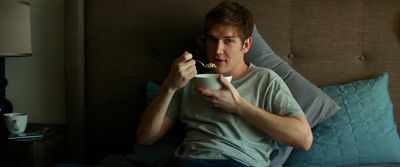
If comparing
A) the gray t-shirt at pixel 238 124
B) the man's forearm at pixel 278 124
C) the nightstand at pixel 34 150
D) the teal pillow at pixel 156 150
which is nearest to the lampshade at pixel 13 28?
the nightstand at pixel 34 150

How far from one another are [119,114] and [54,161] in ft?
1.25

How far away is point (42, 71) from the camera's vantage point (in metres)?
2.30

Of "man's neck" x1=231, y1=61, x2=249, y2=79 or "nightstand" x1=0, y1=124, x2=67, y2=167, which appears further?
"nightstand" x1=0, y1=124, x2=67, y2=167

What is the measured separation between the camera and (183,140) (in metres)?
1.73

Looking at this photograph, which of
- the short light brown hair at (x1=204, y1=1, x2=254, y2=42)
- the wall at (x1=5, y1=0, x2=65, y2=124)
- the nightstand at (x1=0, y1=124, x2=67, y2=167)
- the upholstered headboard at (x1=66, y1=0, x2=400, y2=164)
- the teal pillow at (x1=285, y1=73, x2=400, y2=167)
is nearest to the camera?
the short light brown hair at (x1=204, y1=1, x2=254, y2=42)

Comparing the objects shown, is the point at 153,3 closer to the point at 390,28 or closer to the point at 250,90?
the point at 250,90

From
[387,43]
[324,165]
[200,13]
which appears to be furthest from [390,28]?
[200,13]

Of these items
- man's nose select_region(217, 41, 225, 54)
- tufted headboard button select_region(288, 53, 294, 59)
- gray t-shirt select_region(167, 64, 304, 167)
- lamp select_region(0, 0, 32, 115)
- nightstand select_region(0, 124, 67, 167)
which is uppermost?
lamp select_region(0, 0, 32, 115)

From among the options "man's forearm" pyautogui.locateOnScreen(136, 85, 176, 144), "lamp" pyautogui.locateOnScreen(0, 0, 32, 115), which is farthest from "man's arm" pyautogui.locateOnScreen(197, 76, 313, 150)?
"lamp" pyautogui.locateOnScreen(0, 0, 32, 115)

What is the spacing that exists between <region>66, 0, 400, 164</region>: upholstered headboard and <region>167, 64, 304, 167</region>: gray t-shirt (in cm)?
40

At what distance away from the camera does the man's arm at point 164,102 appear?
4.86 feet

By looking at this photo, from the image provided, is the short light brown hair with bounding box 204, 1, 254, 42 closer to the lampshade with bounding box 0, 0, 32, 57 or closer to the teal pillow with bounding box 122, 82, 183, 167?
the teal pillow with bounding box 122, 82, 183, 167

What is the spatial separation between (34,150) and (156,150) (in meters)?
0.56

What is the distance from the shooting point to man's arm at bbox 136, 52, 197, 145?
1.48 metres
